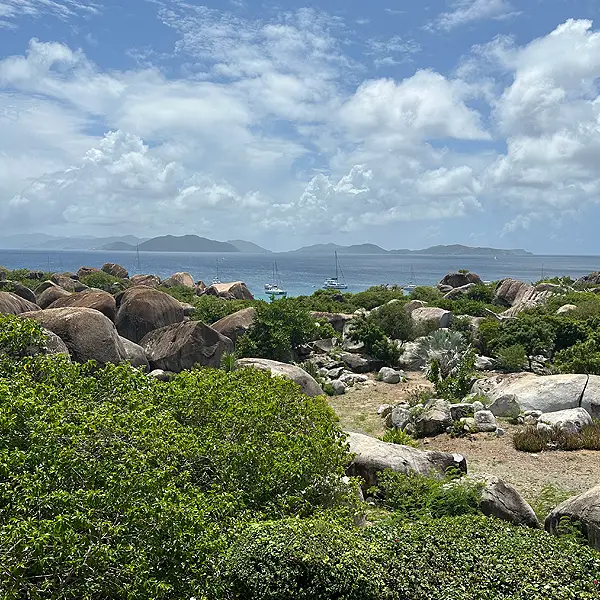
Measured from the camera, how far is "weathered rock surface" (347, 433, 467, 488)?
41.3 ft

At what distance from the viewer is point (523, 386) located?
20.0 meters

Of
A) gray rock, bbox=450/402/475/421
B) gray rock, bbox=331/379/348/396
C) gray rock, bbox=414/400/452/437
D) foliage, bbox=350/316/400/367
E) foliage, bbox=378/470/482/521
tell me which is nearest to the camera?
foliage, bbox=378/470/482/521

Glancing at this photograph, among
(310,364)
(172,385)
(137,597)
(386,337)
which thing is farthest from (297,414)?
(386,337)

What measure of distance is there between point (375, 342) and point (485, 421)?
444 inches

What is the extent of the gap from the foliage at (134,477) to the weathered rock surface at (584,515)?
4.14 m

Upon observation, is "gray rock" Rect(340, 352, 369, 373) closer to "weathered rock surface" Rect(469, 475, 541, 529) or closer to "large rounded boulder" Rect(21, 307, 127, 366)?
"large rounded boulder" Rect(21, 307, 127, 366)

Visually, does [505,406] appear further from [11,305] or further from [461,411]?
[11,305]

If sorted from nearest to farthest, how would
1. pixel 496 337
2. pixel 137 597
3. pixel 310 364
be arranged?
1. pixel 137 597
2. pixel 310 364
3. pixel 496 337

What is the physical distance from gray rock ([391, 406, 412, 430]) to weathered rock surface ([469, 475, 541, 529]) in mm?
6699

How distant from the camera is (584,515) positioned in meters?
9.84

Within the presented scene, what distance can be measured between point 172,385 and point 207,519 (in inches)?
157

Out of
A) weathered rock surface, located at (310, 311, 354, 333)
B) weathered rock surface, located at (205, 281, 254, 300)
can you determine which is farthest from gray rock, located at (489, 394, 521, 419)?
weathered rock surface, located at (205, 281, 254, 300)

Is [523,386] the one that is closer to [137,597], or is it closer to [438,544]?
[438,544]

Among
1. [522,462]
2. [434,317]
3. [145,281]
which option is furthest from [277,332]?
[145,281]
